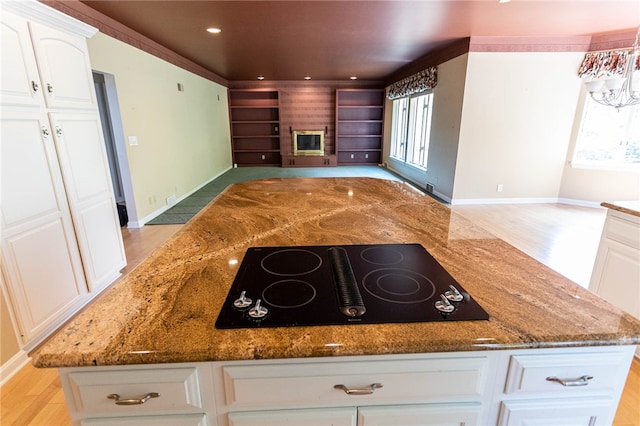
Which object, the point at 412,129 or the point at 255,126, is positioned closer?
the point at 412,129

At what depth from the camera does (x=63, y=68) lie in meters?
2.13

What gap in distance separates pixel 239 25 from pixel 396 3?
6.15 feet

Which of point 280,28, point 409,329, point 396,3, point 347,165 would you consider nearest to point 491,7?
point 396,3

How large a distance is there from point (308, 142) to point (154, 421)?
8983 millimetres

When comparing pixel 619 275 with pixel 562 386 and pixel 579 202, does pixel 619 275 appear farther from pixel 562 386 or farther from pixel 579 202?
pixel 579 202

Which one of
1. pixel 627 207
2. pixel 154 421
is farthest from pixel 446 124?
pixel 154 421

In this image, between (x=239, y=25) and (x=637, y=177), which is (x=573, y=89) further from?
(x=239, y=25)

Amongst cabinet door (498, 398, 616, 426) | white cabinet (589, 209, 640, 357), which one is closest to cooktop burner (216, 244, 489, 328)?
cabinet door (498, 398, 616, 426)

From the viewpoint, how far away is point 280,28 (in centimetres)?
394

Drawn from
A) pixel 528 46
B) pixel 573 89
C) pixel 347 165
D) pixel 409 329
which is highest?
pixel 528 46

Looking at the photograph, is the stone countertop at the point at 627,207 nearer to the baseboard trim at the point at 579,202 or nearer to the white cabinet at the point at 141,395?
the white cabinet at the point at 141,395

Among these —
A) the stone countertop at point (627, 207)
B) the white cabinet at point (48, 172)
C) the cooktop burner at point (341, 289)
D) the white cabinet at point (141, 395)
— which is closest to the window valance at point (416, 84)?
the stone countertop at point (627, 207)

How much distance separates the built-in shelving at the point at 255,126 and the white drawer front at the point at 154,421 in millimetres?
9004

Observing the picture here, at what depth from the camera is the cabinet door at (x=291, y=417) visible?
31.3 inches
